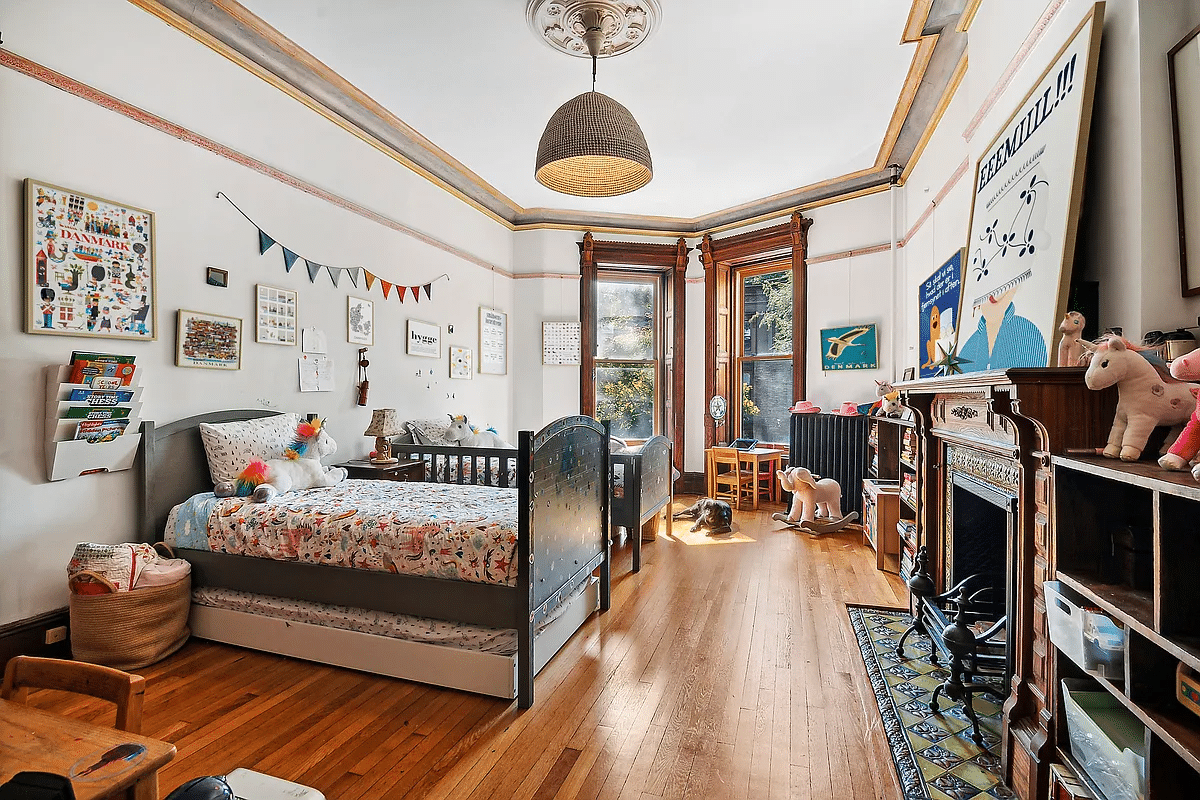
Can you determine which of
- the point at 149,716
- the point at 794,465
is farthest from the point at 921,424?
the point at 149,716

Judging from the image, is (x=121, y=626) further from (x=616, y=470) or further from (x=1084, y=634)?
(x=1084, y=634)

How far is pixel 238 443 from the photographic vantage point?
3113mm

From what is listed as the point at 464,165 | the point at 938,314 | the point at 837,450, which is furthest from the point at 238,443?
the point at 837,450

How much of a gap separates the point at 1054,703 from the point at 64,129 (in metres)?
4.14

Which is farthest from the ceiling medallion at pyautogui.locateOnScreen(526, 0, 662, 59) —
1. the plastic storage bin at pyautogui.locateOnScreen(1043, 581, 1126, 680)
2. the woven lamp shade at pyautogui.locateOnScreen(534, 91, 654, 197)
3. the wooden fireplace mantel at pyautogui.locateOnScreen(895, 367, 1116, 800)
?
the plastic storage bin at pyautogui.locateOnScreen(1043, 581, 1126, 680)

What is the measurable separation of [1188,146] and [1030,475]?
0.90 meters

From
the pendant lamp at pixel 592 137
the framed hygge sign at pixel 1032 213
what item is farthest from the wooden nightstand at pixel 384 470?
the framed hygge sign at pixel 1032 213

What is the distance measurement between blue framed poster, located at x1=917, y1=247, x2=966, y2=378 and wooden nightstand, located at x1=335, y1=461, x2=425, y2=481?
334 centimetres

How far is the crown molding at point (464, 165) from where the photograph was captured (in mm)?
3074

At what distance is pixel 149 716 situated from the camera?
211 cm

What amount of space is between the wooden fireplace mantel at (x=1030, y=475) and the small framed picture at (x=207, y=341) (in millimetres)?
3492

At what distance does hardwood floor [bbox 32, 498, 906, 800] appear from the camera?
1.79 metres

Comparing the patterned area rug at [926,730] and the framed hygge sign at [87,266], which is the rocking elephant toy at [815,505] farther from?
the framed hygge sign at [87,266]

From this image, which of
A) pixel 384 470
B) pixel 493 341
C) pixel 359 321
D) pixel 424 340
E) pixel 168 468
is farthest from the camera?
pixel 493 341
